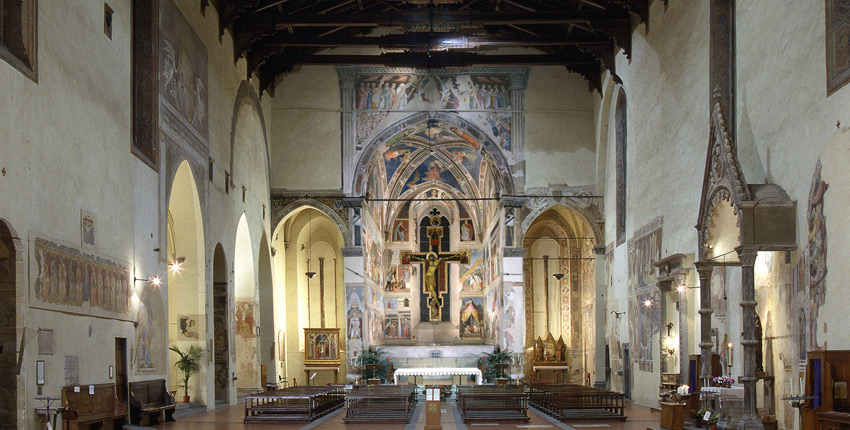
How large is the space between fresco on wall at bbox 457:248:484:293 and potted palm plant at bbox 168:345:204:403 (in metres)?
24.6

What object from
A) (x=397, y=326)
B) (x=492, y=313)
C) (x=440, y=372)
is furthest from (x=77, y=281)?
(x=397, y=326)

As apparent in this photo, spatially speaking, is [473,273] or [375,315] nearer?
[375,315]

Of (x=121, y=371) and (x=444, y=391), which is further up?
(x=121, y=371)

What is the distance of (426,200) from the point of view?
43281 mm

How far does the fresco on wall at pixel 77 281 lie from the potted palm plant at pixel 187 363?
4553 millimetres

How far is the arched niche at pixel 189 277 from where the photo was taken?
20625 mm

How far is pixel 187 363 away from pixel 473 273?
25278mm

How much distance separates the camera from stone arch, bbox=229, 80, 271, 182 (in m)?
24.6

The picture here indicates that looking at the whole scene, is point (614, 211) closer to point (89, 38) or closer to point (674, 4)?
point (674, 4)

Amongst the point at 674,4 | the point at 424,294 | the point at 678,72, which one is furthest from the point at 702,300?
the point at 424,294

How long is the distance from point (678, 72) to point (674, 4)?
1.69m

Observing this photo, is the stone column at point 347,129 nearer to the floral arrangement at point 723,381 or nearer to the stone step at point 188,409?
the stone step at point 188,409

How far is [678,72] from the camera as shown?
750 inches

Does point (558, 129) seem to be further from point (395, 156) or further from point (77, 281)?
point (77, 281)
